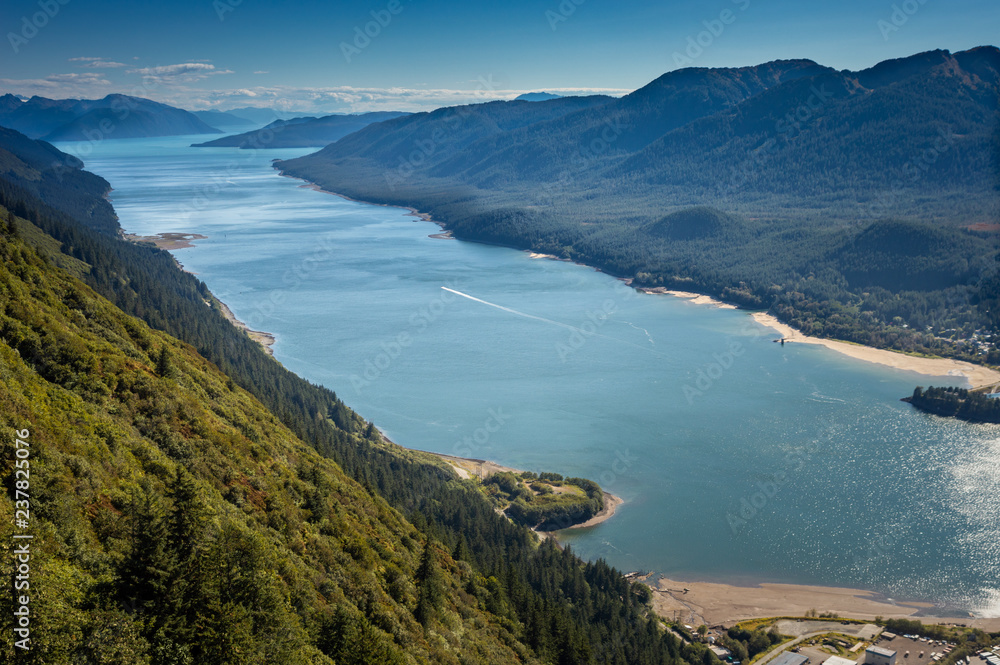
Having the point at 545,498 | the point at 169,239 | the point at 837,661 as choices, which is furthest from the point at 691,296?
the point at 169,239

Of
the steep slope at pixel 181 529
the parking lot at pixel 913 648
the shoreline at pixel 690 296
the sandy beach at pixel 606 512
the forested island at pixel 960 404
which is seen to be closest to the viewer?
the steep slope at pixel 181 529

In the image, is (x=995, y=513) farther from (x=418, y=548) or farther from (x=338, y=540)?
(x=338, y=540)

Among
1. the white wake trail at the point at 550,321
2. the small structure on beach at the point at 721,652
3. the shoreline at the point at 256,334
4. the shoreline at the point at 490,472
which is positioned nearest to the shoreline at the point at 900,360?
the white wake trail at the point at 550,321

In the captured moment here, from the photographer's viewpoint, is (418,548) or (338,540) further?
(418,548)

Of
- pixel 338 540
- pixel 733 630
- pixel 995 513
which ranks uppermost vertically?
pixel 338 540

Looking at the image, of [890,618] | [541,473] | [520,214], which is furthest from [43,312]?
[520,214]

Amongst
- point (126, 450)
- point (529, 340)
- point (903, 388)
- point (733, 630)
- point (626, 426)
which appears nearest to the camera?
point (126, 450)

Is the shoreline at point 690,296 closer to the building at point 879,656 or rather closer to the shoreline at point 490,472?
the shoreline at point 490,472
